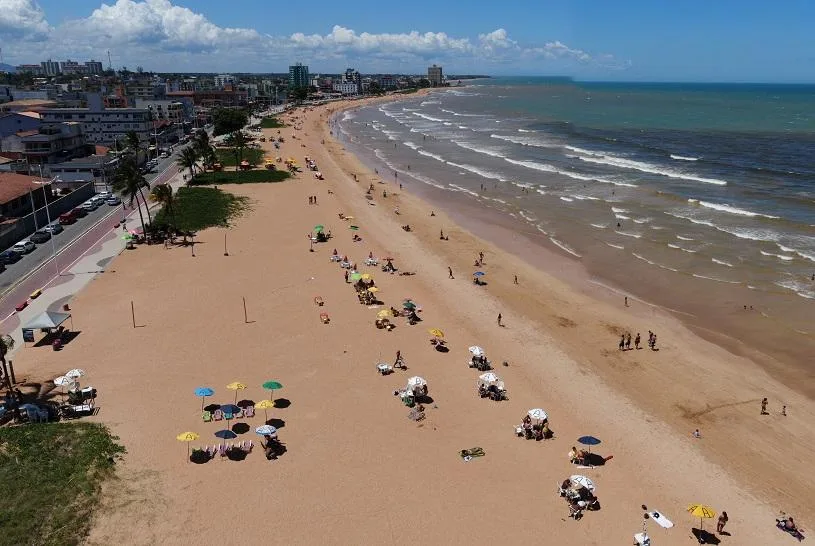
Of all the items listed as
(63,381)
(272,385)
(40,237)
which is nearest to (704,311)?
(272,385)

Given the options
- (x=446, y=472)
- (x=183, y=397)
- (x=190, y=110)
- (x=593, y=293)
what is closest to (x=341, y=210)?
(x=593, y=293)

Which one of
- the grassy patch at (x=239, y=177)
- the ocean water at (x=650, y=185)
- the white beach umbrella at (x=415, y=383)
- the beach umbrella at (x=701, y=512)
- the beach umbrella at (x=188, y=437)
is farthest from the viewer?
the grassy patch at (x=239, y=177)

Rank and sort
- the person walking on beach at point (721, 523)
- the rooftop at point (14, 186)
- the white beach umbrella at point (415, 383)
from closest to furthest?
the person walking on beach at point (721, 523) < the white beach umbrella at point (415, 383) < the rooftop at point (14, 186)

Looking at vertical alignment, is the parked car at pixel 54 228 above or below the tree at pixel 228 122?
below

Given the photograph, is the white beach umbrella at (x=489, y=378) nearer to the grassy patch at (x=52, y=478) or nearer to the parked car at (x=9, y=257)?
the grassy patch at (x=52, y=478)

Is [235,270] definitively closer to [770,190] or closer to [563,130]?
[770,190]

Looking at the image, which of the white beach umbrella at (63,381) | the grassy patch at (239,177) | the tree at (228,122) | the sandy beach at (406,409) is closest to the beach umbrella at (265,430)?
the sandy beach at (406,409)

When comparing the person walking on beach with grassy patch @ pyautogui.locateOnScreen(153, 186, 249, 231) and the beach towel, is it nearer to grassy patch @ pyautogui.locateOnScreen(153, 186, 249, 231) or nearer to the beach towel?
the beach towel

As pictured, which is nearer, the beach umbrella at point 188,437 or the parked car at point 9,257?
the beach umbrella at point 188,437
